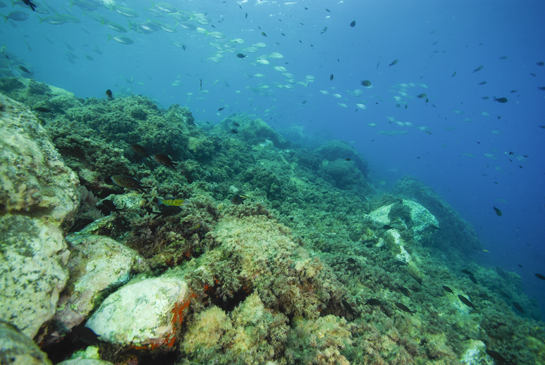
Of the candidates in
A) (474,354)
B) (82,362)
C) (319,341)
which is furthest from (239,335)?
(474,354)

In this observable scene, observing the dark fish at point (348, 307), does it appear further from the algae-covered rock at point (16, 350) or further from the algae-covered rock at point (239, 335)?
the algae-covered rock at point (16, 350)

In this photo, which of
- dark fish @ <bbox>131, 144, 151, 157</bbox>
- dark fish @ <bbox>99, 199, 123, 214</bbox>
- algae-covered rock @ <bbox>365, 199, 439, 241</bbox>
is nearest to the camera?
dark fish @ <bbox>99, 199, 123, 214</bbox>

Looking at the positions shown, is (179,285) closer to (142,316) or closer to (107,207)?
(142,316)

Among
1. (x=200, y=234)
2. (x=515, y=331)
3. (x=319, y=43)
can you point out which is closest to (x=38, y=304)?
(x=200, y=234)

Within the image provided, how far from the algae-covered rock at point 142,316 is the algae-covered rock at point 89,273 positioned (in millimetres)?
225

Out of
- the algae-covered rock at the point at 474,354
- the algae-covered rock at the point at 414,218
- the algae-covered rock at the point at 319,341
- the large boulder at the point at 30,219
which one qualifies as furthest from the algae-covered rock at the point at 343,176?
the large boulder at the point at 30,219

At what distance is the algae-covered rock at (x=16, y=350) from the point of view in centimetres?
107

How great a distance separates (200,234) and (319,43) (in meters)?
64.6

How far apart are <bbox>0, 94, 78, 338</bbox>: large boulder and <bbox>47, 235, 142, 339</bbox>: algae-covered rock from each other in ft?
1.25

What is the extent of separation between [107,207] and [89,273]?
1.41 meters

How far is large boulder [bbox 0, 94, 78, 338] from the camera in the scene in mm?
Answer: 1673

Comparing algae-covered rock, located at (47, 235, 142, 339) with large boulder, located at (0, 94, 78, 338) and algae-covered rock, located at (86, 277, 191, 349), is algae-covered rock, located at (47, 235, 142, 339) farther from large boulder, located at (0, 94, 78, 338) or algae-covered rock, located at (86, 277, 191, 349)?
large boulder, located at (0, 94, 78, 338)

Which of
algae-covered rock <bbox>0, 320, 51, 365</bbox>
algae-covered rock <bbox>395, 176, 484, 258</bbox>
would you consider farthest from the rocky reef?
algae-covered rock <bbox>395, 176, 484, 258</bbox>

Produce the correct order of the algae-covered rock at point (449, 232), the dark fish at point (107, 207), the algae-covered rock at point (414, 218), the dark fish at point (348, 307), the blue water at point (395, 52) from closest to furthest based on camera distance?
1. the dark fish at point (107, 207)
2. the dark fish at point (348, 307)
3. the algae-covered rock at point (414, 218)
4. the algae-covered rock at point (449, 232)
5. the blue water at point (395, 52)
